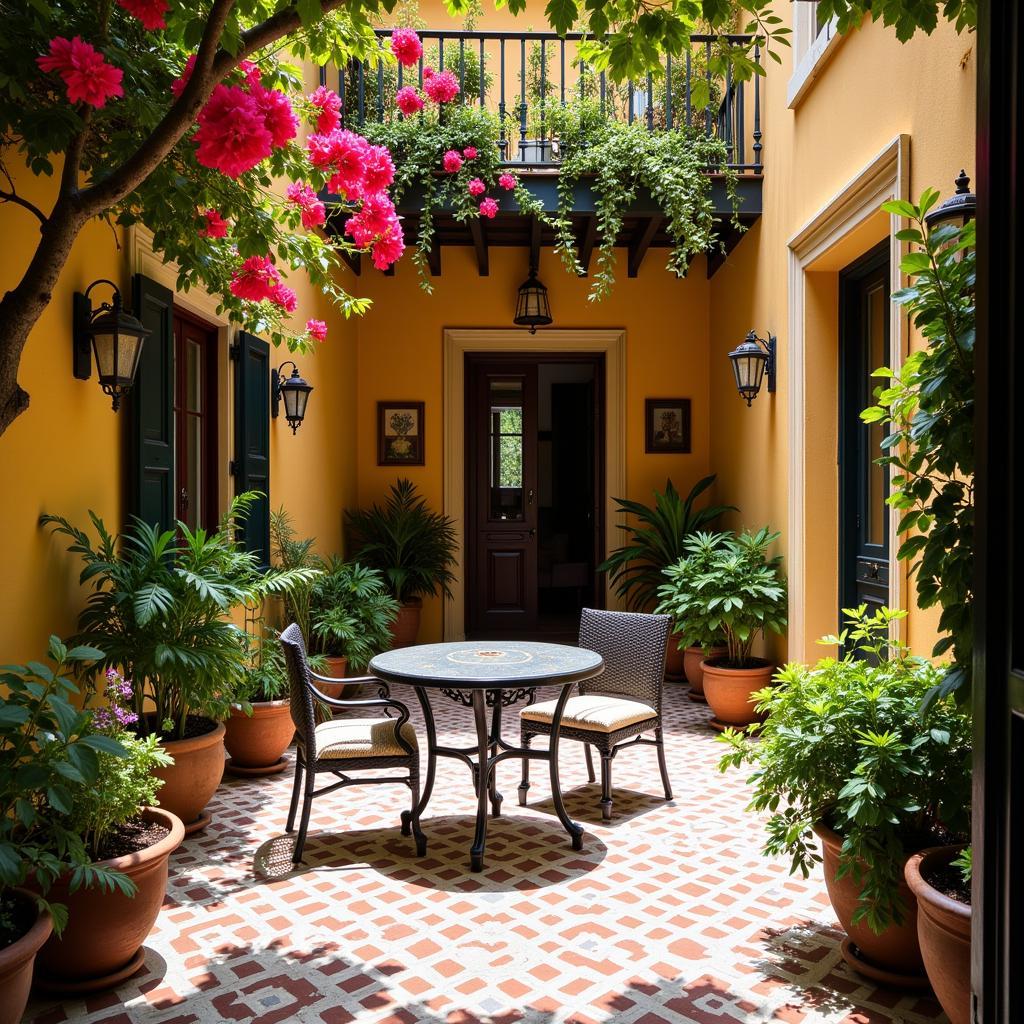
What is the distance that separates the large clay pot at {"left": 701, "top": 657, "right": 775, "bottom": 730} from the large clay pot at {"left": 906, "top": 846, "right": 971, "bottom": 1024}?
11.0ft

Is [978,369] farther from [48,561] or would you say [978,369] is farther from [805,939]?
[48,561]

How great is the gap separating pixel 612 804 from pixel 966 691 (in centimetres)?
247

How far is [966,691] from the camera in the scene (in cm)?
200

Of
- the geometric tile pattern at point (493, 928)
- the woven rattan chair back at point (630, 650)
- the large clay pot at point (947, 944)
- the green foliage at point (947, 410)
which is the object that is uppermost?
the green foliage at point (947, 410)

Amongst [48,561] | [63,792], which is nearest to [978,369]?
[63,792]

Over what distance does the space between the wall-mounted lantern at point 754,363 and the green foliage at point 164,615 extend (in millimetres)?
3763

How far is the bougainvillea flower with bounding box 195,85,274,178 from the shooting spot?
207 cm

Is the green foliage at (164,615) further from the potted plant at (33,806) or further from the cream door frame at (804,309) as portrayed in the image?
the cream door frame at (804,309)

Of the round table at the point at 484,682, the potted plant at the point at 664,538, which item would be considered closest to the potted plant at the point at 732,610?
the potted plant at the point at 664,538

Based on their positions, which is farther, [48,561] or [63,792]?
[48,561]

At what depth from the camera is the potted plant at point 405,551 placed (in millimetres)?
7512

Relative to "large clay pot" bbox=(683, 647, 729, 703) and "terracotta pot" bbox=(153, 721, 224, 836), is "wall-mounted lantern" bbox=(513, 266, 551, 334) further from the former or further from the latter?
"terracotta pot" bbox=(153, 721, 224, 836)

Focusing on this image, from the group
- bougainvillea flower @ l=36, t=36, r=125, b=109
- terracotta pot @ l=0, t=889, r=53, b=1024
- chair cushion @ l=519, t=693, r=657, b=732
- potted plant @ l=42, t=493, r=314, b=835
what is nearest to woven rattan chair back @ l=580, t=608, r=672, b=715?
chair cushion @ l=519, t=693, r=657, b=732

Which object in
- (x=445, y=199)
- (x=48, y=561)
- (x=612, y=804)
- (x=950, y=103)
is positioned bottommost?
(x=612, y=804)
